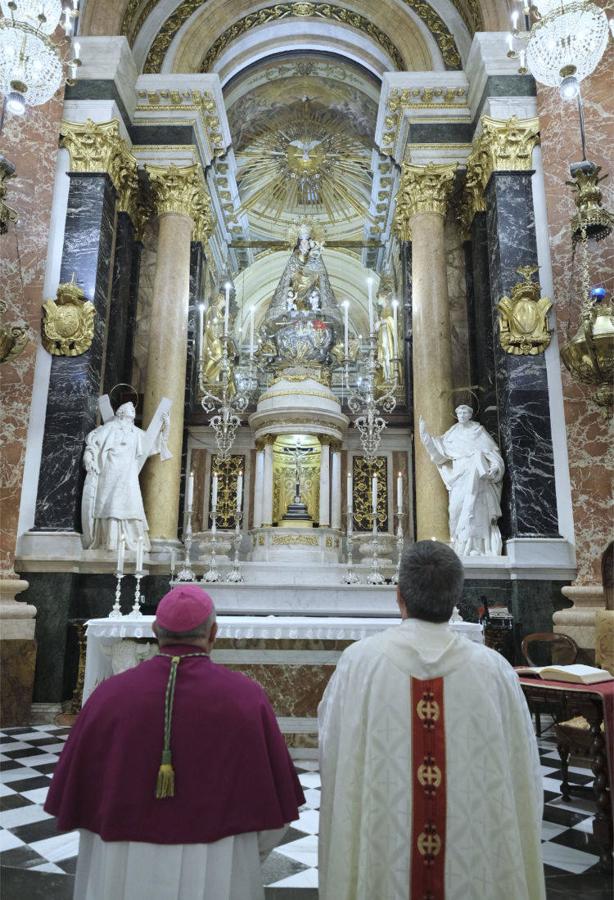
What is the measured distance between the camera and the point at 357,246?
1545 cm

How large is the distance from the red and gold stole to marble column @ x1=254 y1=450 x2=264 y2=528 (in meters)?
7.27

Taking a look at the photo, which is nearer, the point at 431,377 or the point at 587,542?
the point at 587,542

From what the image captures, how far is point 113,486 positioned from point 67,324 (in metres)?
2.08

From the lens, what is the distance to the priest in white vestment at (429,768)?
6.52 ft

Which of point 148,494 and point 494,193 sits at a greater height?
point 494,193

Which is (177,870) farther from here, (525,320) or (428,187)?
(428,187)

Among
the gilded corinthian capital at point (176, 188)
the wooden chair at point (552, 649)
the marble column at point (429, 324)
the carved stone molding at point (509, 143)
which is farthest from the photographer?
the gilded corinthian capital at point (176, 188)

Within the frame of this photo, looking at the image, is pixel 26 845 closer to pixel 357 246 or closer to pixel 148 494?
pixel 148 494

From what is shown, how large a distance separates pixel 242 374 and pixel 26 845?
8763 mm

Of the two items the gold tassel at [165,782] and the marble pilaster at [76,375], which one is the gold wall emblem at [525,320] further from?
the gold tassel at [165,782]

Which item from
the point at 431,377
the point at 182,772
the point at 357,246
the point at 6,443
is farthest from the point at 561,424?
the point at 357,246

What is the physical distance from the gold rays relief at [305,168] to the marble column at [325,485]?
845 cm

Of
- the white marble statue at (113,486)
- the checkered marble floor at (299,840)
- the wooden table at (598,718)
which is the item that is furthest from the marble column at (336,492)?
the wooden table at (598,718)

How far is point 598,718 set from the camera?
3.61 metres
